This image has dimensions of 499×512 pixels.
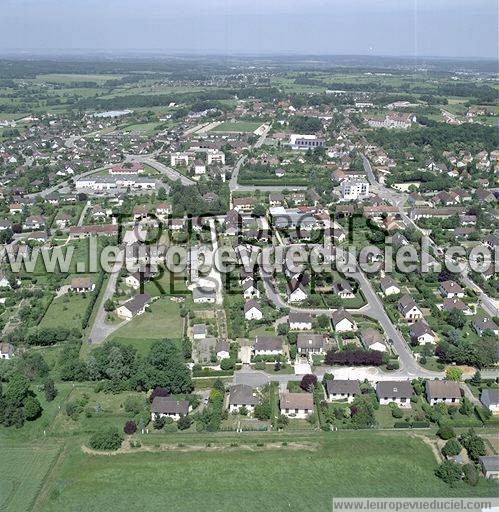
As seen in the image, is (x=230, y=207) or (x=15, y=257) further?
(x=230, y=207)

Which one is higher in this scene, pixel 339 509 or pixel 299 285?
pixel 299 285

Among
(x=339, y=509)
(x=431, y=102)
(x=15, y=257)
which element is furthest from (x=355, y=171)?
(x=431, y=102)

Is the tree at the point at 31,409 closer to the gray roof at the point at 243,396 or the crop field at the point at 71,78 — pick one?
the gray roof at the point at 243,396

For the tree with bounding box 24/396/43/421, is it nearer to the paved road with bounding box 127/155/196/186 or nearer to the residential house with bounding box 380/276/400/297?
the residential house with bounding box 380/276/400/297

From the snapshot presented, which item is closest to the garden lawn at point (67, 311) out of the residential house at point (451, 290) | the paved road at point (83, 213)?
the paved road at point (83, 213)

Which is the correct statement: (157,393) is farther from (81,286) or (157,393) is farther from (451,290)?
(451,290)

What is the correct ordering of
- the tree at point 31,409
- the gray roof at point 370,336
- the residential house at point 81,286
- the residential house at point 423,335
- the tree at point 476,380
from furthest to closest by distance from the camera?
1. the residential house at point 81,286
2. the residential house at point 423,335
3. the gray roof at point 370,336
4. the tree at point 476,380
5. the tree at point 31,409

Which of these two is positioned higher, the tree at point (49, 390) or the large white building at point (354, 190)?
the large white building at point (354, 190)

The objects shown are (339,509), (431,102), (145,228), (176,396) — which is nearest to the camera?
(339,509)

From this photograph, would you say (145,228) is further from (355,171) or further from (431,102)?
(431,102)
